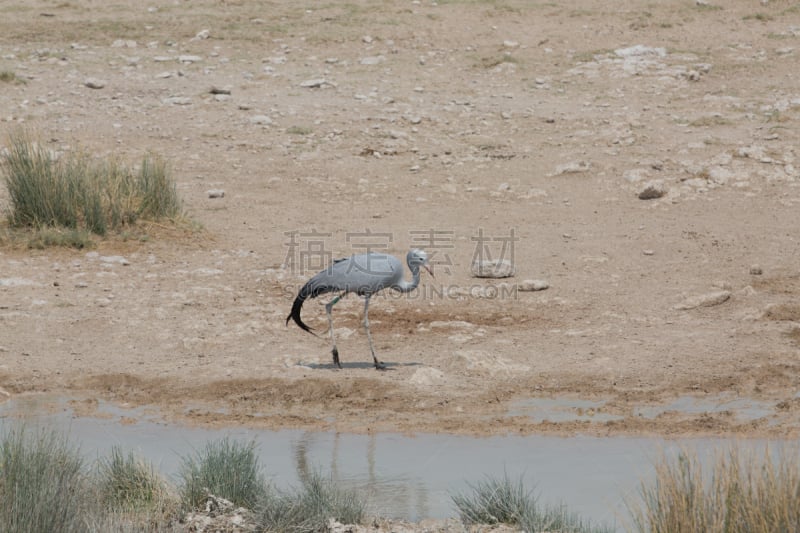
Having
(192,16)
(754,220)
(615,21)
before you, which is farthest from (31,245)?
(615,21)

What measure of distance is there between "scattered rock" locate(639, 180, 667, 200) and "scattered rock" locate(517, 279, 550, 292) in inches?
127

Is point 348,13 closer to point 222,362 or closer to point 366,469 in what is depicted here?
point 222,362

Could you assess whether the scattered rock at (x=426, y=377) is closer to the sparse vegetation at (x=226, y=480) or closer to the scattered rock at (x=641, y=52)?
the sparse vegetation at (x=226, y=480)

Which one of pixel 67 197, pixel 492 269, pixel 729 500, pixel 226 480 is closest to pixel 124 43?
pixel 67 197

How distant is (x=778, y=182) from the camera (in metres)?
14.4

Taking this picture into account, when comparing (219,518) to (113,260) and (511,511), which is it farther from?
(113,260)

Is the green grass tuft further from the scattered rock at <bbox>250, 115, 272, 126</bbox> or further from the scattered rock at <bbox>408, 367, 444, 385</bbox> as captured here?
the scattered rock at <bbox>250, 115, 272, 126</bbox>

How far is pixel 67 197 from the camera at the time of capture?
40.8 ft

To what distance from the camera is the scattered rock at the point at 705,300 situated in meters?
10.9

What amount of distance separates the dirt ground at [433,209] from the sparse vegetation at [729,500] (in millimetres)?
2772

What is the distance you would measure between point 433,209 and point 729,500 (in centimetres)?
903

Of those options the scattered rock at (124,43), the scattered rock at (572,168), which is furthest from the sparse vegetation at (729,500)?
the scattered rock at (124,43)

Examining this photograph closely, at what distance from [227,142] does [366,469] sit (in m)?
9.53

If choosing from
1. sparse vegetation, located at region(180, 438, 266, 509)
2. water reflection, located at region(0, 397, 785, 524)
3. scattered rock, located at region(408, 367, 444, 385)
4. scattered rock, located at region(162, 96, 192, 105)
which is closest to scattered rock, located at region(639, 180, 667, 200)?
scattered rock, located at region(408, 367, 444, 385)
